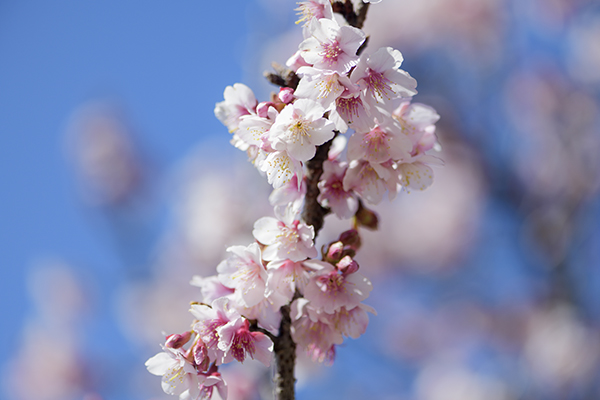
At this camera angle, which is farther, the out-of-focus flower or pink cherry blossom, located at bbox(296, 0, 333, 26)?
the out-of-focus flower

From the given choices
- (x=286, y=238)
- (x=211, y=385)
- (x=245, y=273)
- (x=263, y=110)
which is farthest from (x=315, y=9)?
(x=211, y=385)

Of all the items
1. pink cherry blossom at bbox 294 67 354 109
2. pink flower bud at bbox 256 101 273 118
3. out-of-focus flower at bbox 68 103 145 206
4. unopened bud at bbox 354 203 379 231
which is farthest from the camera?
out-of-focus flower at bbox 68 103 145 206

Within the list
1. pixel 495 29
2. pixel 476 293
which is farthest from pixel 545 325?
pixel 495 29

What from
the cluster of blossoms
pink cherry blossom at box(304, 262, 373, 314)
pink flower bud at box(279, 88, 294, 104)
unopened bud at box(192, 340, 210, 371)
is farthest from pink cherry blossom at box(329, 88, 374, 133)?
unopened bud at box(192, 340, 210, 371)

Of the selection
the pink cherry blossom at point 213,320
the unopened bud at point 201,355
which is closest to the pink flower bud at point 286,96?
the pink cherry blossom at point 213,320

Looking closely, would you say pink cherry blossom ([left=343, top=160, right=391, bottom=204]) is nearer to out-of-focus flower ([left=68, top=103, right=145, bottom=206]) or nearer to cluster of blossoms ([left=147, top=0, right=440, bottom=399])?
cluster of blossoms ([left=147, top=0, right=440, bottom=399])

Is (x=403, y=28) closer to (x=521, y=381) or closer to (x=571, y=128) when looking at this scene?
(x=571, y=128)
